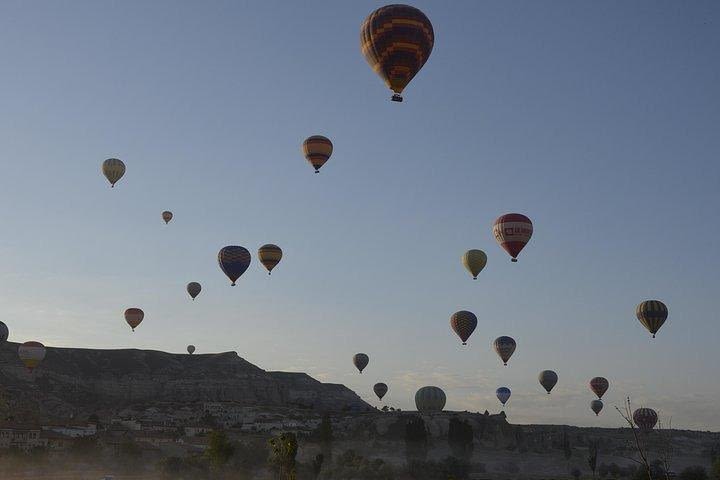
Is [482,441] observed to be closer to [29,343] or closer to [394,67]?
[29,343]

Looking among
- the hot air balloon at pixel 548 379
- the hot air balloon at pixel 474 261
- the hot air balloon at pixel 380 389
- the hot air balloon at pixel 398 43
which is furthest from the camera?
the hot air balloon at pixel 380 389

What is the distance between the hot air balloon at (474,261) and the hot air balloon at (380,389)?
65.5 m

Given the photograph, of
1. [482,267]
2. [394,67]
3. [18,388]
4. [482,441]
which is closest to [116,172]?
[482,267]

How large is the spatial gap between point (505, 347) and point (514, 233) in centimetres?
3326

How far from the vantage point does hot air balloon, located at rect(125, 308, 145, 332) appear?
123m

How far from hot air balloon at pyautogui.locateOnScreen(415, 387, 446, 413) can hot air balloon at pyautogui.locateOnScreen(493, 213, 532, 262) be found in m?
59.4

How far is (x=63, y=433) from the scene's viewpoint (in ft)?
397

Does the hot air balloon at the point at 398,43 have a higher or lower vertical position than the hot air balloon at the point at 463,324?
higher

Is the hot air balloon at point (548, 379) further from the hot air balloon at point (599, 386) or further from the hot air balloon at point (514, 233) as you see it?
the hot air balloon at point (514, 233)

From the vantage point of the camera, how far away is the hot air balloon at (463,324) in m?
94.1

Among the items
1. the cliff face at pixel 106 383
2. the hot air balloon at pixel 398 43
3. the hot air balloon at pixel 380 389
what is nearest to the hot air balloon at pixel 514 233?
the hot air balloon at pixel 398 43

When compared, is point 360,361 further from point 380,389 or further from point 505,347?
point 505,347

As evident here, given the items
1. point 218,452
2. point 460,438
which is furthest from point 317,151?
point 460,438

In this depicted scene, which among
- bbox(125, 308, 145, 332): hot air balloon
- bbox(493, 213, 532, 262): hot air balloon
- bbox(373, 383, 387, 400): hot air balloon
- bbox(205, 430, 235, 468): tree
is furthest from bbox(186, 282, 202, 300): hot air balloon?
bbox(493, 213, 532, 262): hot air balloon
